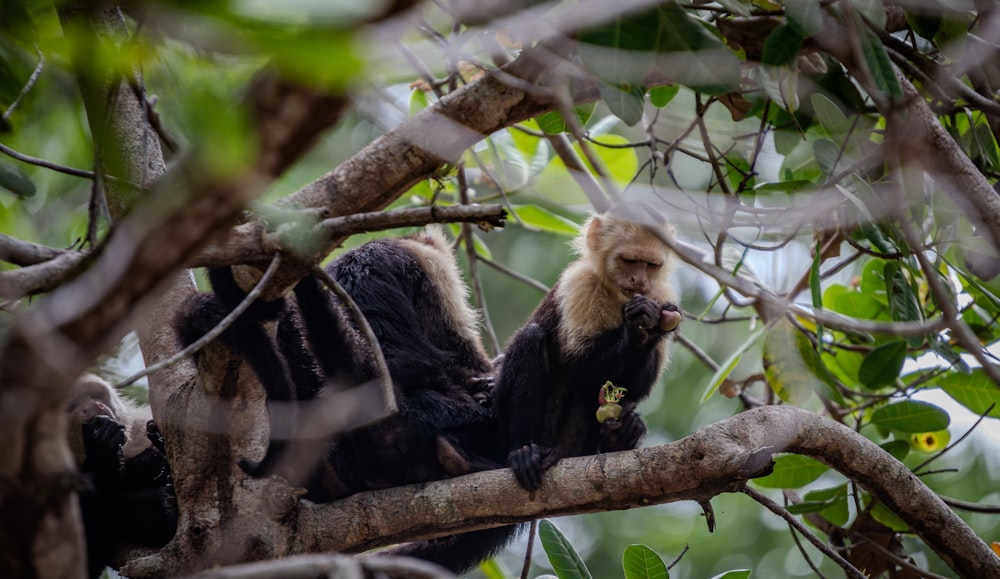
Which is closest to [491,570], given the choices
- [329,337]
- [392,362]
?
[392,362]

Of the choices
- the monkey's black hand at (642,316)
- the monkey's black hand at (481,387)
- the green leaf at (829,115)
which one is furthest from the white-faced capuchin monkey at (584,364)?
the green leaf at (829,115)

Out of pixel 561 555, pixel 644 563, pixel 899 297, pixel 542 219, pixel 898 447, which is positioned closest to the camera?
pixel 644 563

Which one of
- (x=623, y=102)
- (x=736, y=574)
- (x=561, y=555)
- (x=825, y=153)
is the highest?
(x=623, y=102)

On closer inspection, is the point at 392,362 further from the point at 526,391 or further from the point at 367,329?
the point at 367,329

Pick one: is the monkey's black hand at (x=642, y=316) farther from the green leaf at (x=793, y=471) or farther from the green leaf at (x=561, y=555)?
the green leaf at (x=561, y=555)

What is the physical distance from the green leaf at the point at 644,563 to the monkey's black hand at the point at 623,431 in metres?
1.00

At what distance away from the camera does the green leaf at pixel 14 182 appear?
397 cm

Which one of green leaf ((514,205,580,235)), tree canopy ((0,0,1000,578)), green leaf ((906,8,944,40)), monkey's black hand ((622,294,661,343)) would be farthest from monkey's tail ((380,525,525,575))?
green leaf ((906,8,944,40))

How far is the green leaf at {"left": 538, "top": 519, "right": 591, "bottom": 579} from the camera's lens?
14.2 ft

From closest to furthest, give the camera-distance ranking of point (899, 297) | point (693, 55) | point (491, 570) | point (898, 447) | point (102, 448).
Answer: point (693, 55) < point (899, 297) < point (102, 448) < point (898, 447) < point (491, 570)

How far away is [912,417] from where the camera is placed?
192 inches

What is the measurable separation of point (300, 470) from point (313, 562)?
8.16 ft

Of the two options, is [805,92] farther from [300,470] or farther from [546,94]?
[300,470]

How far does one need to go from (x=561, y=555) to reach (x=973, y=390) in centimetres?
268
